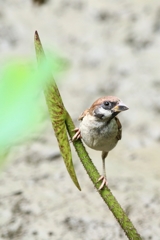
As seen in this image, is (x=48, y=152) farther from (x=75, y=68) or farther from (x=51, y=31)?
(x=51, y=31)

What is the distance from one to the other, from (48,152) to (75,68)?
0.61 meters

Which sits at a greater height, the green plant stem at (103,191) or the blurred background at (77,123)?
the green plant stem at (103,191)

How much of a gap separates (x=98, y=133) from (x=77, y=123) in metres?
1.00

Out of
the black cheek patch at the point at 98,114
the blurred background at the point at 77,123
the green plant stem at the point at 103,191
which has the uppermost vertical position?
the black cheek patch at the point at 98,114

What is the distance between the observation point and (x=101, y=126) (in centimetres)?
46

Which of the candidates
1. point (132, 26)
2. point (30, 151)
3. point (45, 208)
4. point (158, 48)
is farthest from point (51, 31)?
point (45, 208)

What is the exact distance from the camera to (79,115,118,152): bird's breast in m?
0.45

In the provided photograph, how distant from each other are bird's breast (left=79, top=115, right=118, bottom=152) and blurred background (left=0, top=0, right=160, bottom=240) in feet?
0.24

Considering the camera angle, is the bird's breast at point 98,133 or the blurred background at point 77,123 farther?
the blurred background at point 77,123

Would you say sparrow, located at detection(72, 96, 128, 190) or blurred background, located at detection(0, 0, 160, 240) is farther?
blurred background, located at detection(0, 0, 160, 240)

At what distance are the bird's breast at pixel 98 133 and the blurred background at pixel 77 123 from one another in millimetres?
72

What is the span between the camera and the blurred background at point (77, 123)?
36.3 inches

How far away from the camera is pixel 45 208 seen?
974 millimetres

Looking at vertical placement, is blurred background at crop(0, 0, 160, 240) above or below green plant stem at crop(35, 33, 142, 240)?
below
